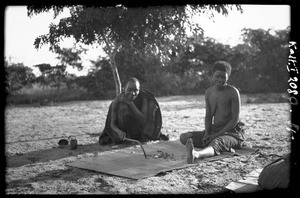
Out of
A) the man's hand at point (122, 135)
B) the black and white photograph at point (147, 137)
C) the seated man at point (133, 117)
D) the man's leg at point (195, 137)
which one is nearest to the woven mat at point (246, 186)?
the black and white photograph at point (147, 137)

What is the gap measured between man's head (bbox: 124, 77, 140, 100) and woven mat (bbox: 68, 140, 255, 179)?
1.00 m

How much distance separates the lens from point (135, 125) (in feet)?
20.3

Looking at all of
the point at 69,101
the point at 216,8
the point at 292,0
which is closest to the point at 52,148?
the point at 216,8

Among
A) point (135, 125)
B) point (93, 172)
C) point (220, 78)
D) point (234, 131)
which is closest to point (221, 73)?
point (220, 78)

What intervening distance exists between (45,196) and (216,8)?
4.74m

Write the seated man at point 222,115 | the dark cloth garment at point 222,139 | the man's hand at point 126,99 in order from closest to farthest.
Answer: the dark cloth garment at point 222,139, the seated man at point 222,115, the man's hand at point 126,99

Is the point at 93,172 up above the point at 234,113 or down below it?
below

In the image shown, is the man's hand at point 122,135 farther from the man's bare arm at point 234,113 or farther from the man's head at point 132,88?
the man's bare arm at point 234,113

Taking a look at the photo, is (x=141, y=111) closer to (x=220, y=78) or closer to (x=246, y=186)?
(x=220, y=78)

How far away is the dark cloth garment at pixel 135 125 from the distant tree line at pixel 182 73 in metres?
8.04

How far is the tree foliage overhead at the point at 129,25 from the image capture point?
6.34 m

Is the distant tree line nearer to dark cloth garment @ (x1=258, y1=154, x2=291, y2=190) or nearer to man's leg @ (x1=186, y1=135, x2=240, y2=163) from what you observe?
man's leg @ (x1=186, y1=135, x2=240, y2=163)

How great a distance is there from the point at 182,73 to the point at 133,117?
14.2 metres

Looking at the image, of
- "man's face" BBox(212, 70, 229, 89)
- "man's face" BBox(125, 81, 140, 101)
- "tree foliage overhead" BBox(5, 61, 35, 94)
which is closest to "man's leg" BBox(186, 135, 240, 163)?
"man's face" BBox(212, 70, 229, 89)
